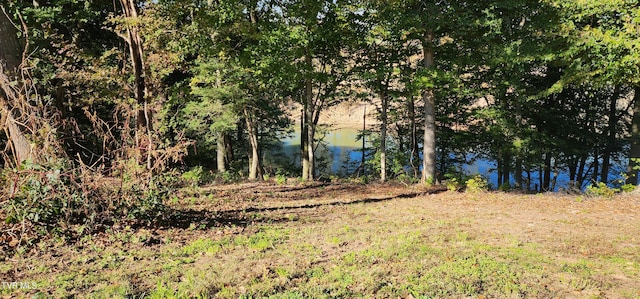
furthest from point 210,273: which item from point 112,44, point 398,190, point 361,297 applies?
point 112,44

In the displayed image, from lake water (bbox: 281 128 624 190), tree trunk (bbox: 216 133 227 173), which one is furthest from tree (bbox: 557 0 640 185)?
tree trunk (bbox: 216 133 227 173)

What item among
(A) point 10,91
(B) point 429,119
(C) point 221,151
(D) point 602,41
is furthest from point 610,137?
(A) point 10,91

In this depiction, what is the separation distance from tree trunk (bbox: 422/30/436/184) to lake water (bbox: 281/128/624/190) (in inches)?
135

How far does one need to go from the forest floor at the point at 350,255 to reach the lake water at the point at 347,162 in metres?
7.39

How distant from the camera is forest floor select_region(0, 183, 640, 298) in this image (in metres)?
3.80

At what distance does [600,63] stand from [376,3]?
19.0ft

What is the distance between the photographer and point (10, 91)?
534 cm

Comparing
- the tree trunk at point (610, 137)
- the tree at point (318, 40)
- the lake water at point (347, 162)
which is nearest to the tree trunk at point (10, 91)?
the tree at point (318, 40)

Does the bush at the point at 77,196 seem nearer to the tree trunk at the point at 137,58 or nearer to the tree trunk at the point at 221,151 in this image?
the tree trunk at the point at 137,58

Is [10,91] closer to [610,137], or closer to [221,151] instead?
[221,151]

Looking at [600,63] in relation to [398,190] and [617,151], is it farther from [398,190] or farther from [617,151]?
[617,151]

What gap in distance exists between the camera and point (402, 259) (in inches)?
186

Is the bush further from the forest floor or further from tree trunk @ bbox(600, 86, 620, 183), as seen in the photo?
tree trunk @ bbox(600, 86, 620, 183)

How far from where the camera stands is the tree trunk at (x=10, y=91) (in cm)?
528
